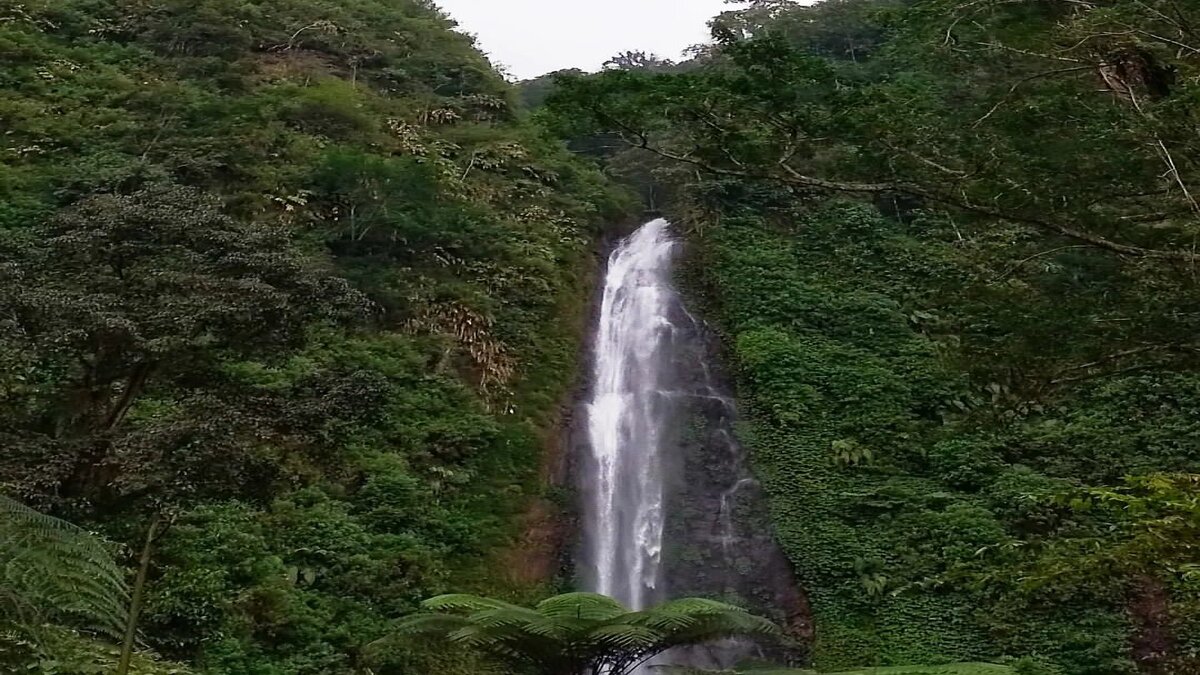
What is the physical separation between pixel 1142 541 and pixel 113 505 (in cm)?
730

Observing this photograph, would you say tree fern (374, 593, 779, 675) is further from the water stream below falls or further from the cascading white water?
the cascading white water

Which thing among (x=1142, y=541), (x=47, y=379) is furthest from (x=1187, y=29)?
(x=47, y=379)

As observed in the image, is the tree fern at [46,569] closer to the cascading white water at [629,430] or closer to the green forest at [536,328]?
the green forest at [536,328]

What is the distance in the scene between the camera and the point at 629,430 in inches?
575

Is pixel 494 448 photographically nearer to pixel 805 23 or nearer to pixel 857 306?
pixel 857 306

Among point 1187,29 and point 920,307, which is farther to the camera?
point 920,307

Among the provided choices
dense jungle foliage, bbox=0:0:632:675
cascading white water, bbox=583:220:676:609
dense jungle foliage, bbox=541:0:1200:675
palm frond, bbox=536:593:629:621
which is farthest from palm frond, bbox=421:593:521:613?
cascading white water, bbox=583:220:676:609

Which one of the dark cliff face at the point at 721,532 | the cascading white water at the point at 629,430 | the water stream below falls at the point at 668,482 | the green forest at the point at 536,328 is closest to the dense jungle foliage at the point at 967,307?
the green forest at the point at 536,328

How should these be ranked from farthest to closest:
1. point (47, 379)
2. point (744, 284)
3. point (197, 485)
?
1. point (744, 284)
2. point (47, 379)
3. point (197, 485)

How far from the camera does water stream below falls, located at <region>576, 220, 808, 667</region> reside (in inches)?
470

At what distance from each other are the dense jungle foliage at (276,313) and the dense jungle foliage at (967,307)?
374cm

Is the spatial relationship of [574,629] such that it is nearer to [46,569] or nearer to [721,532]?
[46,569]

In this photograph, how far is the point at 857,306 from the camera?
16422 mm

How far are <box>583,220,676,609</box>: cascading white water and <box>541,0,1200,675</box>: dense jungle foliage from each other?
1305 millimetres
